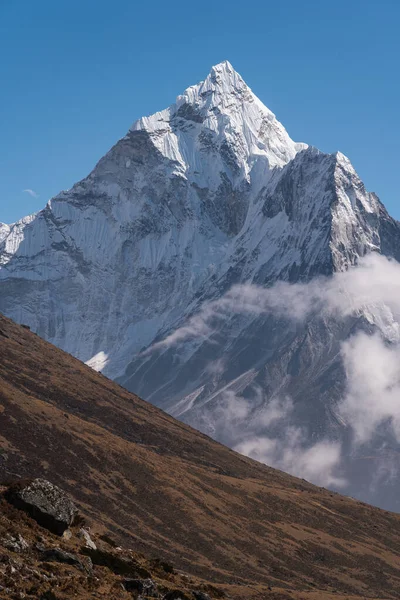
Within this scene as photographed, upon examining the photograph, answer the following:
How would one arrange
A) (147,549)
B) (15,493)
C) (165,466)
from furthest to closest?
(165,466) < (147,549) < (15,493)

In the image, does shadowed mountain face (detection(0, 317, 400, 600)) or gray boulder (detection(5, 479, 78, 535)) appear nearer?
gray boulder (detection(5, 479, 78, 535))

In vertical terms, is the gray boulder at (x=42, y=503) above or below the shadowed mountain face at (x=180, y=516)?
Result: below

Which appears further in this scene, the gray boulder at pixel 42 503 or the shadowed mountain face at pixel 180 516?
the shadowed mountain face at pixel 180 516

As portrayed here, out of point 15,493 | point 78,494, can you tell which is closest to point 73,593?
point 15,493

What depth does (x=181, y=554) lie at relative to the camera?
148 meters

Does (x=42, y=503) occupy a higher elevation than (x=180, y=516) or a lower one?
lower

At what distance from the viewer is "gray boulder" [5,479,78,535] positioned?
68.0m

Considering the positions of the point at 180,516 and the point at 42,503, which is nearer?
the point at 42,503

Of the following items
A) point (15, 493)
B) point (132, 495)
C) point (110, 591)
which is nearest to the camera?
point (110, 591)

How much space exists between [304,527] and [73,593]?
147 metres

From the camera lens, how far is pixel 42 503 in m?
68.2

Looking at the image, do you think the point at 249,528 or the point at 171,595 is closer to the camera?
the point at 171,595

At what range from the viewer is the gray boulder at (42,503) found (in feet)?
223

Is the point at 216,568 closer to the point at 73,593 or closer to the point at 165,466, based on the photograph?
the point at 165,466
